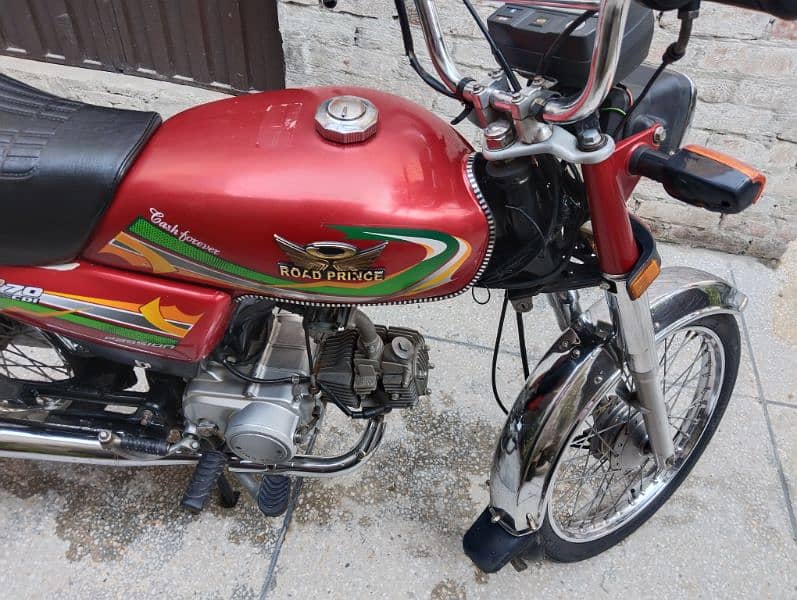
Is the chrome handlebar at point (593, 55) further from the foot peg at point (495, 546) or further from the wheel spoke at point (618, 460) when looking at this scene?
the foot peg at point (495, 546)

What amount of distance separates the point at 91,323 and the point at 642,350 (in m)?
1.09

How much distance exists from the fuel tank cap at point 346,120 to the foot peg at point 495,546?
38.5 inches

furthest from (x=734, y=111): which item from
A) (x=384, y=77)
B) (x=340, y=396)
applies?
(x=340, y=396)

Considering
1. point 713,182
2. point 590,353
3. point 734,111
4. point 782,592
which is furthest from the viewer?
point 734,111

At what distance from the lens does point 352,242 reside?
1.01 meters

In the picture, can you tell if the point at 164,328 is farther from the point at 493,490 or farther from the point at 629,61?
the point at 629,61

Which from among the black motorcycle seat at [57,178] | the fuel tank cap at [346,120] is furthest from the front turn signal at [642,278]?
the black motorcycle seat at [57,178]

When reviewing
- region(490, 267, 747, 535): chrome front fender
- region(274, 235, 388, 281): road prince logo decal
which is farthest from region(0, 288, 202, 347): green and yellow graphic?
region(490, 267, 747, 535): chrome front fender

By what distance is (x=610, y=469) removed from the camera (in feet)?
5.48

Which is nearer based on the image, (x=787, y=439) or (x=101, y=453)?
(x=101, y=453)

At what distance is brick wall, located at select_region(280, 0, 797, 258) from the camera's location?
7.47ft

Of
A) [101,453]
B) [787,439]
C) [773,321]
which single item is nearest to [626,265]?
[101,453]

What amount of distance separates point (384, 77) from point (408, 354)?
5.62ft

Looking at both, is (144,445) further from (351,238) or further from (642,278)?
(642,278)
